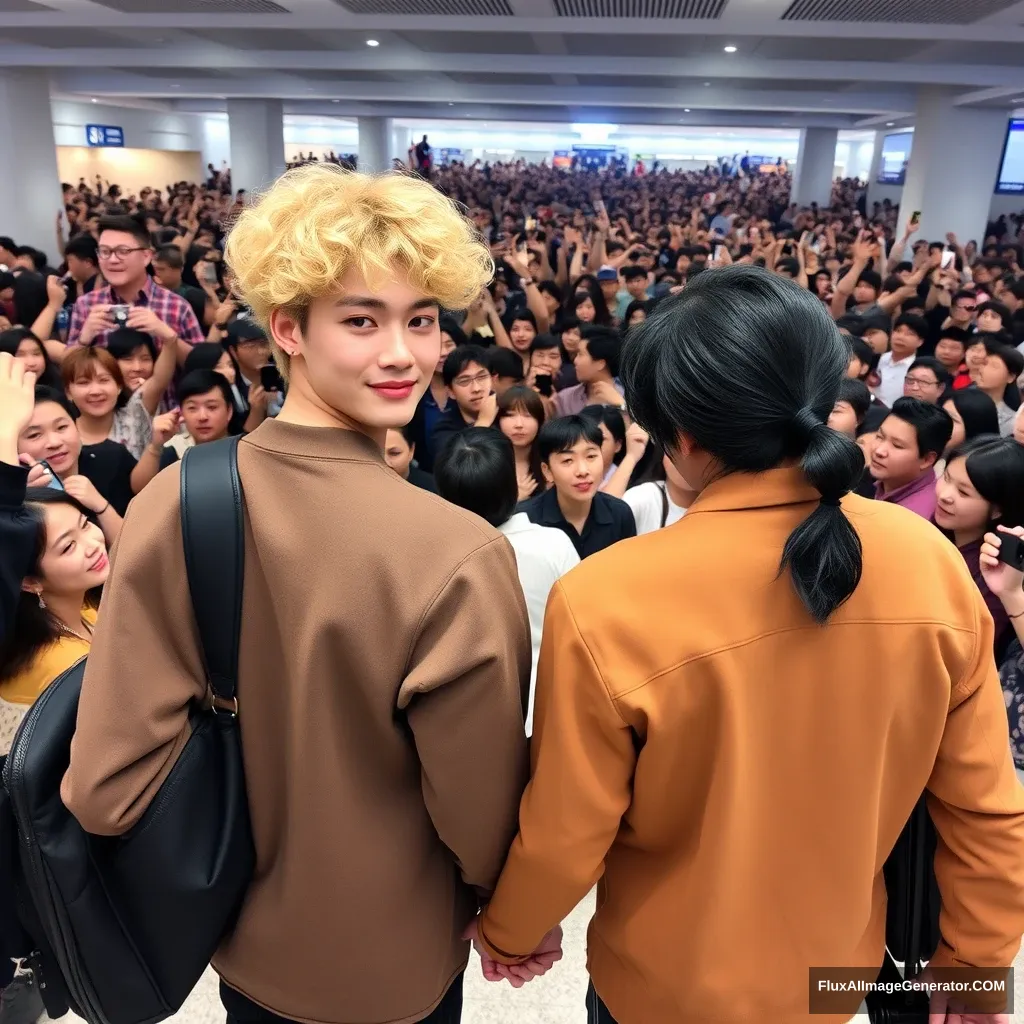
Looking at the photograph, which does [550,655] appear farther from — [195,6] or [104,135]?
[104,135]

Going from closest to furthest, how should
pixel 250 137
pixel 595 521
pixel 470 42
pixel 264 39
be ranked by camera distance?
→ pixel 595 521 → pixel 470 42 → pixel 264 39 → pixel 250 137

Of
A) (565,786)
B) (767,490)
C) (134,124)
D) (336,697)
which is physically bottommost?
(565,786)

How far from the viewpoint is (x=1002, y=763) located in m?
1.06

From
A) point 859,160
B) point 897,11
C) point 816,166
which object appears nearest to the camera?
point 897,11

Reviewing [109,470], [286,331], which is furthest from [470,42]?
[286,331]

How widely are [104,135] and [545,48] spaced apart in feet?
53.0

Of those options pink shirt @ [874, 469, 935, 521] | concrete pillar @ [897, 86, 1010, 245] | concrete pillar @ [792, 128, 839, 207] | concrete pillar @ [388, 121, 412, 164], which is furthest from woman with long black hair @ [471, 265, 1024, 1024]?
concrete pillar @ [388, 121, 412, 164]

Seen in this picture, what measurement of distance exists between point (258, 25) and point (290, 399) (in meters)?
7.89

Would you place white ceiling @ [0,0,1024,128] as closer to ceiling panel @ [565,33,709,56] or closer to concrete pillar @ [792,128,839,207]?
ceiling panel @ [565,33,709,56]

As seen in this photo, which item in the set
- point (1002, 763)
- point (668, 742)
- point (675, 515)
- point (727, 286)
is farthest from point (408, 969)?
point (675, 515)

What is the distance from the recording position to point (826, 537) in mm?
871

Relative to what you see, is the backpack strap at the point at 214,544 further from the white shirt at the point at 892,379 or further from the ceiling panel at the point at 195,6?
the ceiling panel at the point at 195,6

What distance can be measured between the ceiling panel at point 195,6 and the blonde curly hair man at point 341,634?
7078mm

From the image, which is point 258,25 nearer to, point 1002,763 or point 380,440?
point 380,440
